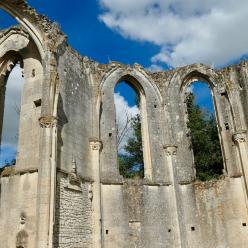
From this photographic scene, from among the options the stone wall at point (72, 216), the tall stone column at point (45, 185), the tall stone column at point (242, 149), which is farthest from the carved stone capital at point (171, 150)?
the tall stone column at point (45, 185)

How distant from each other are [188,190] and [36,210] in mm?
6423

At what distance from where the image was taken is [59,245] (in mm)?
10453

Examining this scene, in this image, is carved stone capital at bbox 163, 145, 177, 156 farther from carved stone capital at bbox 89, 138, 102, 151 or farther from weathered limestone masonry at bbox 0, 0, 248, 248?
carved stone capital at bbox 89, 138, 102, 151

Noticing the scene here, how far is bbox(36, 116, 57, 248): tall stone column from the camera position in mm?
9586

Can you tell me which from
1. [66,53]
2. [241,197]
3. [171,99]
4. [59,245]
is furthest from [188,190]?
[66,53]

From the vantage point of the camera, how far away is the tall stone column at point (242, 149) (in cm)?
1314

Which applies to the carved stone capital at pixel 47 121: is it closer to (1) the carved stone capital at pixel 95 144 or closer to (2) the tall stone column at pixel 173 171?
(1) the carved stone capital at pixel 95 144

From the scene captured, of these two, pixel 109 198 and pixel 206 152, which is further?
pixel 206 152

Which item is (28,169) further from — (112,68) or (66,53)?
(112,68)

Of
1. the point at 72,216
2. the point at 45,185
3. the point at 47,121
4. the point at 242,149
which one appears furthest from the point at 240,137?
the point at 45,185

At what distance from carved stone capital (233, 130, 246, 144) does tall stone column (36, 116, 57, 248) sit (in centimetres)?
734

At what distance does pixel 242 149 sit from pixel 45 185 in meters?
7.86

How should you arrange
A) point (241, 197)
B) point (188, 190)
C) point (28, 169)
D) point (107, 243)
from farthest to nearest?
point (188, 190)
point (241, 197)
point (107, 243)
point (28, 169)

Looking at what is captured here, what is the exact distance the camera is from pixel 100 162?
13.4 meters
